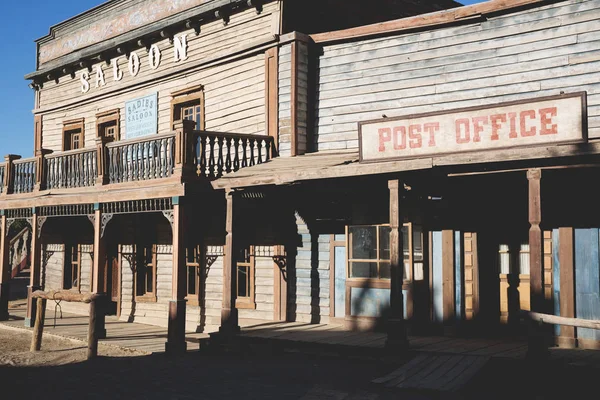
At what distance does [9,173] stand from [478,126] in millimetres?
13391

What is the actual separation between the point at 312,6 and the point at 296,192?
14.4 ft

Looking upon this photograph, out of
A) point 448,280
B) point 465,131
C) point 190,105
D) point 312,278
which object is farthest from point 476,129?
point 190,105

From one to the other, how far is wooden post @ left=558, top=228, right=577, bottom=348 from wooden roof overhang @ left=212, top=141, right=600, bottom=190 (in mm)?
1855

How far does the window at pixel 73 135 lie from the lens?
1986 centimetres

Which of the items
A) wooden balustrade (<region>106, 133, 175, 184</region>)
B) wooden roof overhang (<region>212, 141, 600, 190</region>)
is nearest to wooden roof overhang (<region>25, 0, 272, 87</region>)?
wooden balustrade (<region>106, 133, 175, 184</region>)

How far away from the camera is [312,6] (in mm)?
14602

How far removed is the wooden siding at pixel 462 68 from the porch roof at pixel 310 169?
44.4 inches

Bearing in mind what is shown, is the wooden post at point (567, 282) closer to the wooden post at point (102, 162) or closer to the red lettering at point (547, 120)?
the red lettering at point (547, 120)

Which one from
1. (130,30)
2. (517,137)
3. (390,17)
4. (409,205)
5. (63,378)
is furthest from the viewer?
(130,30)

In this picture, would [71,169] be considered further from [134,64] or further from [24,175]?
[134,64]

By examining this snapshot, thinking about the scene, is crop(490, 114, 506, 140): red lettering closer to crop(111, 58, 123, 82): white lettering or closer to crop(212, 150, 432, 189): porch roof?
crop(212, 150, 432, 189): porch roof

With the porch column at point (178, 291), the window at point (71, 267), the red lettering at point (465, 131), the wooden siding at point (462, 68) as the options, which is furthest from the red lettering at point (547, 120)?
the window at point (71, 267)

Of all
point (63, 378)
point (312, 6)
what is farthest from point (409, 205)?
point (63, 378)

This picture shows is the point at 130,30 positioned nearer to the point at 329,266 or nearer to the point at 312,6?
the point at 312,6
